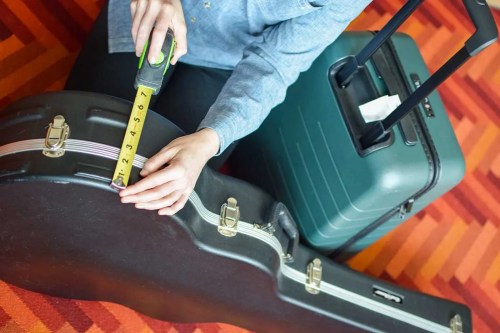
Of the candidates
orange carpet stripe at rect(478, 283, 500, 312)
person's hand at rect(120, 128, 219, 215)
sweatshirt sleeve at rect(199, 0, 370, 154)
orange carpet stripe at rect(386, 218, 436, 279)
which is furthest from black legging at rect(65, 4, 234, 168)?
orange carpet stripe at rect(478, 283, 500, 312)

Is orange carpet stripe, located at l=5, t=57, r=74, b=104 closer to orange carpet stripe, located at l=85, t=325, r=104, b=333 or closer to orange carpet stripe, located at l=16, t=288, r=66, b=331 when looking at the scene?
orange carpet stripe, located at l=16, t=288, r=66, b=331

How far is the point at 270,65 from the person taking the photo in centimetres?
95

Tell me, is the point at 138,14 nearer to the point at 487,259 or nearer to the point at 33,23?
the point at 33,23

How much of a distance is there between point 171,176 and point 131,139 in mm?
90

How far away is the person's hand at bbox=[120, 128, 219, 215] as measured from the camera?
29.4 inches

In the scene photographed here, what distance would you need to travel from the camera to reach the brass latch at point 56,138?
755mm

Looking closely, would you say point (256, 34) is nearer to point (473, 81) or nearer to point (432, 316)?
point (432, 316)

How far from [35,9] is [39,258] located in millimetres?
770

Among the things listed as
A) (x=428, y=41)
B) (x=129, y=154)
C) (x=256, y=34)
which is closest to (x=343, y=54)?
(x=256, y=34)

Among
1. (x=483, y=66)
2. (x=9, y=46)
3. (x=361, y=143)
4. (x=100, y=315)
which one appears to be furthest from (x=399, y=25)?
(x=483, y=66)

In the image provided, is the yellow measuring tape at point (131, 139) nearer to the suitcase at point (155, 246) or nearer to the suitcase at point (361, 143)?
the suitcase at point (155, 246)

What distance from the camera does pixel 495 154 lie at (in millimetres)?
1758

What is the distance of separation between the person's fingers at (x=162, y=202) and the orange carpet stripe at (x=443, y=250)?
102 centimetres

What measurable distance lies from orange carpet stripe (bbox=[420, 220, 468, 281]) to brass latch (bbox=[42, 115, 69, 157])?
1.16 m
